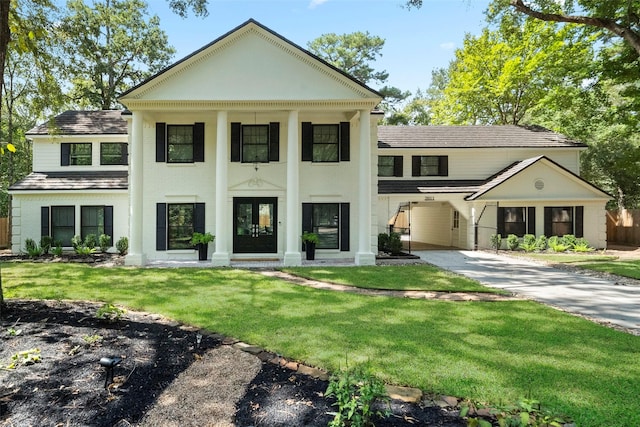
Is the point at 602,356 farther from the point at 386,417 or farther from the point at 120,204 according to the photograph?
the point at 120,204

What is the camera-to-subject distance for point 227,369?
415 centimetres

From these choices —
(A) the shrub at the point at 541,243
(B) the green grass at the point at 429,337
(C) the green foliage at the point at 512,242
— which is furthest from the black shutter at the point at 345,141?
(A) the shrub at the point at 541,243

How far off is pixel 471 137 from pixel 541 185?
4.52 meters

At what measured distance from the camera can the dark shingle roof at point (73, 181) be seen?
16312 millimetres

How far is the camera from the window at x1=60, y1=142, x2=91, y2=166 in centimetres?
1758

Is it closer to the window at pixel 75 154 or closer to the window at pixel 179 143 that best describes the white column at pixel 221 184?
the window at pixel 179 143

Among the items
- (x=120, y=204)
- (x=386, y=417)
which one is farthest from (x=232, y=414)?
(x=120, y=204)

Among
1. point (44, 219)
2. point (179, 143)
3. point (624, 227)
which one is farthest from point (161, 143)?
point (624, 227)

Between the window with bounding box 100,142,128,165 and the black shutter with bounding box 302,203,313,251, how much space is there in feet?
30.4

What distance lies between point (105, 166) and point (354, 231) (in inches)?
474

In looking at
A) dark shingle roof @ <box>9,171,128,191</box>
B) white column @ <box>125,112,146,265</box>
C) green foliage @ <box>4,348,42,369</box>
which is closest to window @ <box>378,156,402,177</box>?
white column @ <box>125,112,146,265</box>

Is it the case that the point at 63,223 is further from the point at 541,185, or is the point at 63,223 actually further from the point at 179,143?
the point at 541,185

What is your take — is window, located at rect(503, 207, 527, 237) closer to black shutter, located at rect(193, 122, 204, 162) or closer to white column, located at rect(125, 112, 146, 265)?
black shutter, located at rect(193, 122, 204, 162)

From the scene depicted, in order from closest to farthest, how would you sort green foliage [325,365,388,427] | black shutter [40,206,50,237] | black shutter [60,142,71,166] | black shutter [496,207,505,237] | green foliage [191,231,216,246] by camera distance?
green foliage [325,365,388,427] → green foliage [191,231,216,246] → black shutter [40,206,50,237] → black shutter [60,142,71,166] → black shutter [496,207,505,237]
